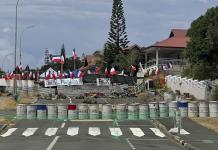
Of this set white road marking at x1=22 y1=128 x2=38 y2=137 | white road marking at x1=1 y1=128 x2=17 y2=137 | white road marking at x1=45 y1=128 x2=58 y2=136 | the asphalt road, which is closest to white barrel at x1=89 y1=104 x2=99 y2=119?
the asphalt road

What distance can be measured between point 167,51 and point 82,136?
7243cm

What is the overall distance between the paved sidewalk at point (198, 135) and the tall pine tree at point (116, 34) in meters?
75.9

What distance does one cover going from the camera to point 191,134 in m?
32.5

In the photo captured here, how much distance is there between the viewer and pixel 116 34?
116250 millimetres

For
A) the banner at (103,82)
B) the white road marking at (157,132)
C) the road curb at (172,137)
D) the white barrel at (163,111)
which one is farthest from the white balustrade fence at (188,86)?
the white road marking at (157,132)

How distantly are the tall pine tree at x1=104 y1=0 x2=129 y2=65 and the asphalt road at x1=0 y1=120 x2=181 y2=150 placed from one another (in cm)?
7626

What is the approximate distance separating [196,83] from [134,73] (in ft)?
129

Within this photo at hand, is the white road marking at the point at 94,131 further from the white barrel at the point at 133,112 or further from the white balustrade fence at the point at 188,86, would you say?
the white balustrade fence at the point at 188,86

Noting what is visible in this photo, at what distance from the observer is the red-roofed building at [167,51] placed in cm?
9862

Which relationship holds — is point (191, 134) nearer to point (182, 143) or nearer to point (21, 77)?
point (182, 143)

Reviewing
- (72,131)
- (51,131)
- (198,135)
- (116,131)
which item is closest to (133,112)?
(116,131)

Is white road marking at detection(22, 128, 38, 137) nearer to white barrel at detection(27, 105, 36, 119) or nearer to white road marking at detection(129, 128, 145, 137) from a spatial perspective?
white road marking at detection(129, 128, 145, 137)

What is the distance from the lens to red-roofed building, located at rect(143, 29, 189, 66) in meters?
98.6

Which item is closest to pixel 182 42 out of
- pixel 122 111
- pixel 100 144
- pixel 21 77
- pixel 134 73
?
pixel 134 73
